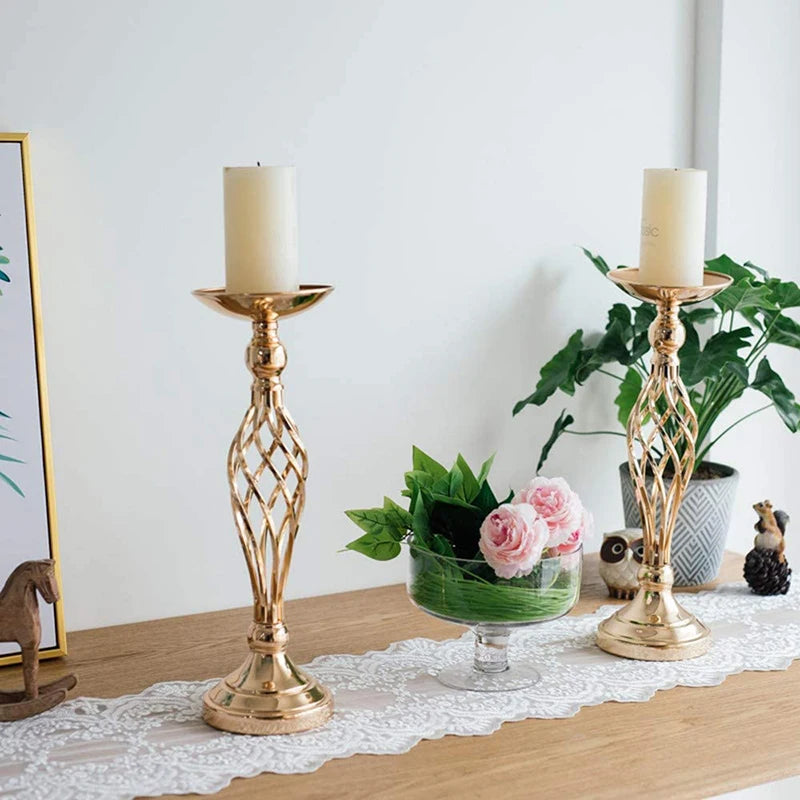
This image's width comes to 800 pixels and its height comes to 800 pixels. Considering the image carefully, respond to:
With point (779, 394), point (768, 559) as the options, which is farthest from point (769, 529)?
point (779, 394)

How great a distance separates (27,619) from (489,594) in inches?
17.6

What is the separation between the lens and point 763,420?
178 cm

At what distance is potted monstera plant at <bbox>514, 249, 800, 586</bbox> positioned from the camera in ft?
4.81

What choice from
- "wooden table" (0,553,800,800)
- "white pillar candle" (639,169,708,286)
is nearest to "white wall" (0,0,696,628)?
"wooden table" (0,553,800,800)

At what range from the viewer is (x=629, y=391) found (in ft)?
5.22

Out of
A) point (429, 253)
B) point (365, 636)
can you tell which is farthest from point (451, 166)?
point (365, 636)

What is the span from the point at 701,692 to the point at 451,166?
2.32 ft

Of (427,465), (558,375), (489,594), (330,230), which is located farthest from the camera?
(558,375)

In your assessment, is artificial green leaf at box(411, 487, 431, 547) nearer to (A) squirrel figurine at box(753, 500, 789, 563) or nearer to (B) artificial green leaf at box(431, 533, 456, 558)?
(B) artificial green leaf at box(431, 533, 456, 558)

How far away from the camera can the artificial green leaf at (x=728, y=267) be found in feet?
4.95

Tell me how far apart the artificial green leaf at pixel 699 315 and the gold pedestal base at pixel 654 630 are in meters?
0.41

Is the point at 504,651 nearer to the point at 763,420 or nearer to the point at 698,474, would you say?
the point at 698,474

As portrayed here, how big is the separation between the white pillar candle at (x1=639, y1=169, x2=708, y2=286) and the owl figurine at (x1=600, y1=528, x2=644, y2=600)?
38 centimetres

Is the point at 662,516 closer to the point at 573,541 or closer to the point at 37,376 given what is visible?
the point at 573,541
